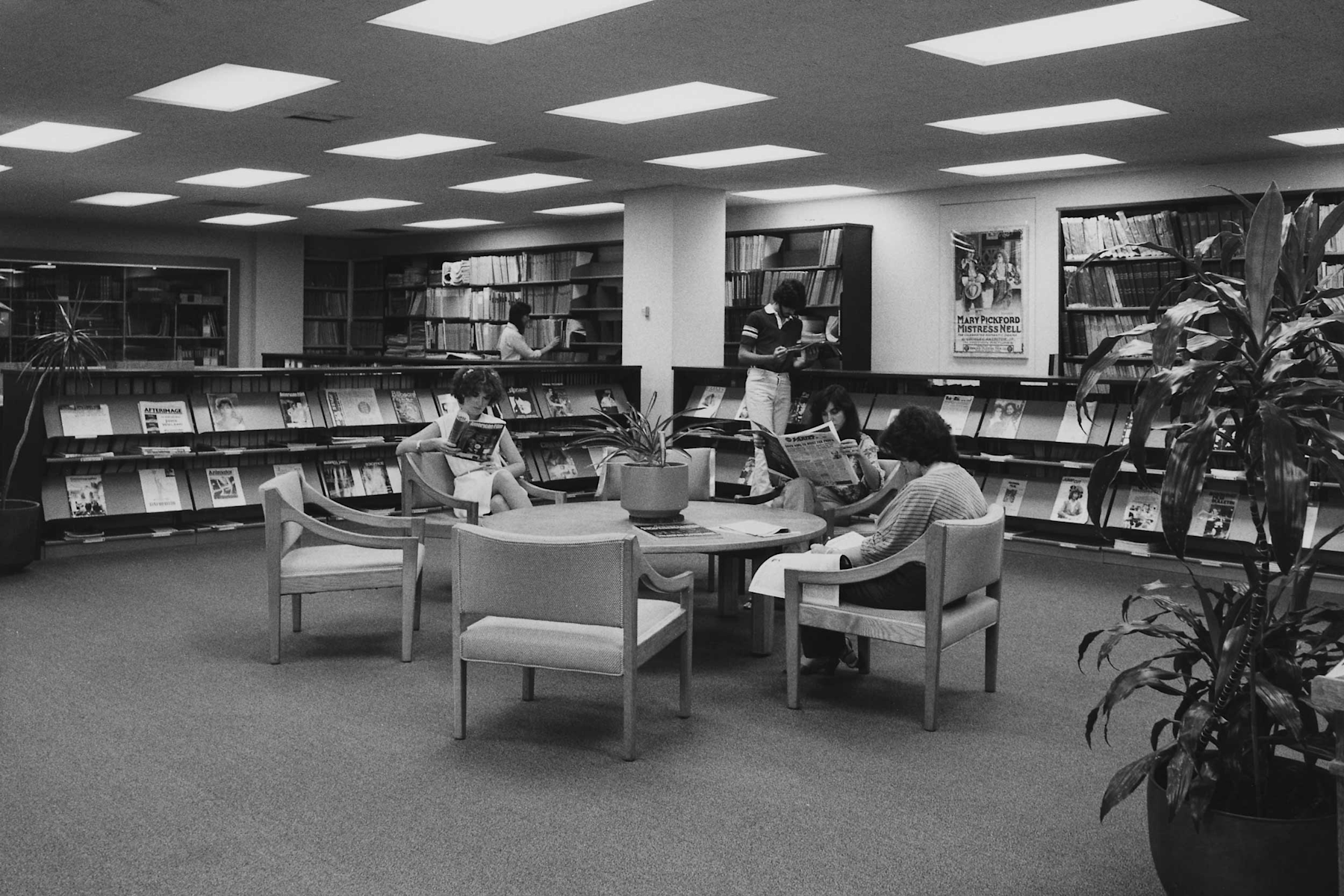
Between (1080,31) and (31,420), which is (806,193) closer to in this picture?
(1080,31)

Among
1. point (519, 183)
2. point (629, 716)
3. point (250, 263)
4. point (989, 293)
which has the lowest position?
point (629, 716)

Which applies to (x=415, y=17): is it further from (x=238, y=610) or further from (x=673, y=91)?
(x=238, y=610)

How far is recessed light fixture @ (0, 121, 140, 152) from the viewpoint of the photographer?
8.51m

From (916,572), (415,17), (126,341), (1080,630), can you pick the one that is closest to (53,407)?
(415,17)

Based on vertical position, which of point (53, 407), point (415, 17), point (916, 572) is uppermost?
point (415, 17)

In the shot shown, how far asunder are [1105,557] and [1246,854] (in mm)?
5926

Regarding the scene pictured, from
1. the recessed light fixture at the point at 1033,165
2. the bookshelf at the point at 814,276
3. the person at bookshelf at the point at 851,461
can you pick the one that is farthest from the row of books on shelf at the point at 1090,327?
the person at bookshelf at the point at 851,461

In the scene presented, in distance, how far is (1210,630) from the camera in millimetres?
2965

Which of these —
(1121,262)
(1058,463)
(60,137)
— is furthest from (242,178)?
(1121,262)

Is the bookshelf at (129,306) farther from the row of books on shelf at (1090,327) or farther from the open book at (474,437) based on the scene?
the row of books on shelf at (1090,327)

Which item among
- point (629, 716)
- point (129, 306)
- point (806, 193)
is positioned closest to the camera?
point (629, 716)

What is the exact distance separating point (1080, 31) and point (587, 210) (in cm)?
797

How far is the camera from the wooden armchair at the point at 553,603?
411 centimetres

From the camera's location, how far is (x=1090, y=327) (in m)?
9.95
